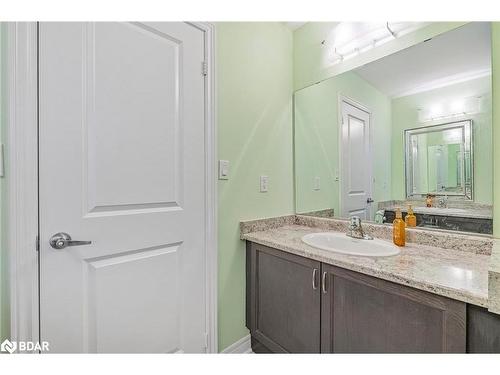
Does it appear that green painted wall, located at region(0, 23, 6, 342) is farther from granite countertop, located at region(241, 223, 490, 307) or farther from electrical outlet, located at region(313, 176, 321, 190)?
electrical outlet, located at region(313, 176, 321, 190)

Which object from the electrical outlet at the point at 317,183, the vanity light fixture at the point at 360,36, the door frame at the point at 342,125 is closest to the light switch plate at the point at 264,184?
the electrical outlet at the point at 317,183

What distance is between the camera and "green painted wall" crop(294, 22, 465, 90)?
148 centimetres

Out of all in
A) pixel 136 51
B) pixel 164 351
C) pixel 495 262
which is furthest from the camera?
pixel 164 351

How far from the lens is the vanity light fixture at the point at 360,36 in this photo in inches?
56.4

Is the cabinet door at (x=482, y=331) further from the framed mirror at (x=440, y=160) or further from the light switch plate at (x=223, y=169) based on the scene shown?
the light switch plate at (x=223, y=169)

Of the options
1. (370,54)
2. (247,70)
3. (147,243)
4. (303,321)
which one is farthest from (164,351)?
(370,54)

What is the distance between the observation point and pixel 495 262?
0.79m

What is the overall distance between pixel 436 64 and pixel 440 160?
0.50m

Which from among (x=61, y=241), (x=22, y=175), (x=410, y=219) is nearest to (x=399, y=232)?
(x=410, y=219)

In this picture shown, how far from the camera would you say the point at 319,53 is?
180 centimetres

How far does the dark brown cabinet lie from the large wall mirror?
61 centimetres

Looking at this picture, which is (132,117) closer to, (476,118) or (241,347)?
(241,347)
